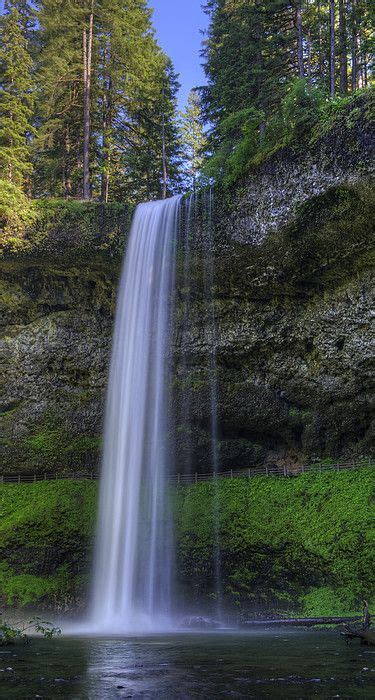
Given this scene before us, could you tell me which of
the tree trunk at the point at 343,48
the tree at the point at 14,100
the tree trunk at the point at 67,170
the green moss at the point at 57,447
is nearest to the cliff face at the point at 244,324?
the green moss at the point at 57,447

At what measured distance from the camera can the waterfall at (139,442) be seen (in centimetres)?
2156

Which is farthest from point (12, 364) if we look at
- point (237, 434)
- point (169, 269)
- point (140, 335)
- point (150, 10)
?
point (150, 10)

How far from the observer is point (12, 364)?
27766 millimetres

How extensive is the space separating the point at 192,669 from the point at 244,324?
17396 mm

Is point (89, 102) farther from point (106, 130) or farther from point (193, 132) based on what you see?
point (193, 132)

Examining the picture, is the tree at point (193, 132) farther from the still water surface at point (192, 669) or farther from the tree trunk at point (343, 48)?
the still water surface at point (192, 669)

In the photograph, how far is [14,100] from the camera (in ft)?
95.7

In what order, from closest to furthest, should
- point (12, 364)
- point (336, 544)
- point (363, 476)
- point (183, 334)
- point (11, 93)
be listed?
point (336, 544)
point (363, 476)
point (183, 334)
point (12, 364)
point (11, 93)

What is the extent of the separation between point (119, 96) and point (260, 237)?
51.2 ft

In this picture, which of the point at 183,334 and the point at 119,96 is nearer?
the point at 183,334

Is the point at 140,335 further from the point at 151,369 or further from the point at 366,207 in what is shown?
the point at 366,207

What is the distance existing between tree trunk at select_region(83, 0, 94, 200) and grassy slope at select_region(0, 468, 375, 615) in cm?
1506

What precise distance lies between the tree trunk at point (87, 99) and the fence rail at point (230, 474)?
538 inches

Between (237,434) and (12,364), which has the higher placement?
(12,364)
